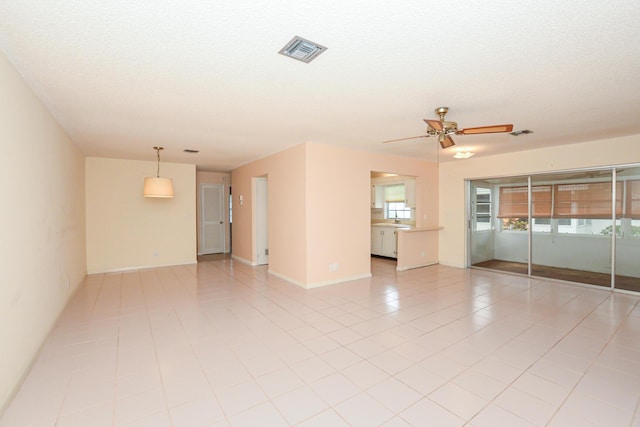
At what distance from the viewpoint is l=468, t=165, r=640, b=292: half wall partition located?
470 cm

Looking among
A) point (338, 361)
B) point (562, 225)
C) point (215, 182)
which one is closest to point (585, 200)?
point (562, 225)

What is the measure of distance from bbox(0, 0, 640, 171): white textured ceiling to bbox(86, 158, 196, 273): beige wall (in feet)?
7.70

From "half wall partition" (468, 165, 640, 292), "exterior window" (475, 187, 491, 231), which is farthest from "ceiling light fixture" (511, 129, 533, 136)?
"exterior window" (475, 187, 491, 231)

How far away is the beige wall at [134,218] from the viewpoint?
5949 millimetres

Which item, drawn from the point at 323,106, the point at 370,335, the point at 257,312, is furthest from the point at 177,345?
the point at 323,106

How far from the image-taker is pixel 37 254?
2730 mm

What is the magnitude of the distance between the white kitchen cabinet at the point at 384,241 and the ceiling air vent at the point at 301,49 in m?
5.69

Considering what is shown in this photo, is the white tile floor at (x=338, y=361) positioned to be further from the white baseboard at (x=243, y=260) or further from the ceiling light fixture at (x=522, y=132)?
the ceiling light fixture at (x=522, y=132)

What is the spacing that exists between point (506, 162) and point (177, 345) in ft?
20.6

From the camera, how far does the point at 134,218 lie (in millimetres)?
6371

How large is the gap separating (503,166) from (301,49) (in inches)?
211

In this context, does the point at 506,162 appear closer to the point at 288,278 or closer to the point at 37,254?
the point at 288,278

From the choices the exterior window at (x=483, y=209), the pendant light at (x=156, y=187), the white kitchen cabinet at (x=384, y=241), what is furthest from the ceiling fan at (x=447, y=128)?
the pendant light at (x=156, y=187)

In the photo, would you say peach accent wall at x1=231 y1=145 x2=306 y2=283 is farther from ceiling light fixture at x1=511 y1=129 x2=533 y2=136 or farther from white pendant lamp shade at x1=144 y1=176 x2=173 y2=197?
ceiling light fixture at x1=511 y1=129 x2=533 y2=136
